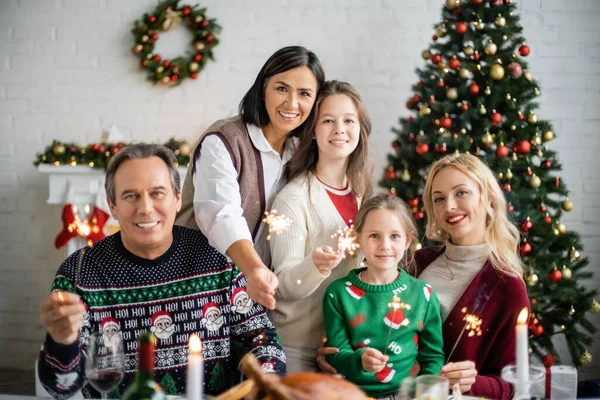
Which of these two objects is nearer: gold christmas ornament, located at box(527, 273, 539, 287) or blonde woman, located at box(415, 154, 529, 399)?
blonde woman, located at box(415, 154, 529, 399)

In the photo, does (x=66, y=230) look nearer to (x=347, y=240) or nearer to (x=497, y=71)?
(x=347, y=240)

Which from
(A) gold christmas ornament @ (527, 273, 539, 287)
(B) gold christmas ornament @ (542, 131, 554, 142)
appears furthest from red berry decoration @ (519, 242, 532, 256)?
(B) gold christmas ornament @ (542, 131, 554, 142)

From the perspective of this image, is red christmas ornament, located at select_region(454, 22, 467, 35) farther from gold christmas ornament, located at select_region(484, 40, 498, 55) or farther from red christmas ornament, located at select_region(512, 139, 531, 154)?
red christmas ornament, located at select_region(512, 139, 531, 154)

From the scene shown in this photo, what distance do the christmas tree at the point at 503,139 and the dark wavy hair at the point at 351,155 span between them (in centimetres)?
77

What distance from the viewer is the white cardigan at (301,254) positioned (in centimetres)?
223

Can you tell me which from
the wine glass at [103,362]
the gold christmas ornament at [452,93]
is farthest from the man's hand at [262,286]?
the gold christmas ornament at [452,93]

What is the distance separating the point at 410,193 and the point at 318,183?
3.24 feet

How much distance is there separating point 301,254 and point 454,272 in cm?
53

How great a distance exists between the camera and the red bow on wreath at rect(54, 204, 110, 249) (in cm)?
388

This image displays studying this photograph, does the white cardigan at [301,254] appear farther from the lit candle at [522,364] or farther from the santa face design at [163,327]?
the lit candle at [522,364]

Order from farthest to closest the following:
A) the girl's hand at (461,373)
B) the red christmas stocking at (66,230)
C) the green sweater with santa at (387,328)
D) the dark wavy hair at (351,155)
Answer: the red christmas stocking at (66,230) < the dark wavy hair at (351,155) < the green sweater with santa at (387,328) < the girl's hand at (461,373)

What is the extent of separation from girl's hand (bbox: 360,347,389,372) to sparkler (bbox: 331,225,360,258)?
1.67 ft

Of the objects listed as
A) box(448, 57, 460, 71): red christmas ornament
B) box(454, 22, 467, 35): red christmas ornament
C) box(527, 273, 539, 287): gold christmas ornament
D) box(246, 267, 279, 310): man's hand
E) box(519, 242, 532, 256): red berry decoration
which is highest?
box(454, 22, 467, 35): red christmas ornament

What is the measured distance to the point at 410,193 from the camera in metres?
3.21
